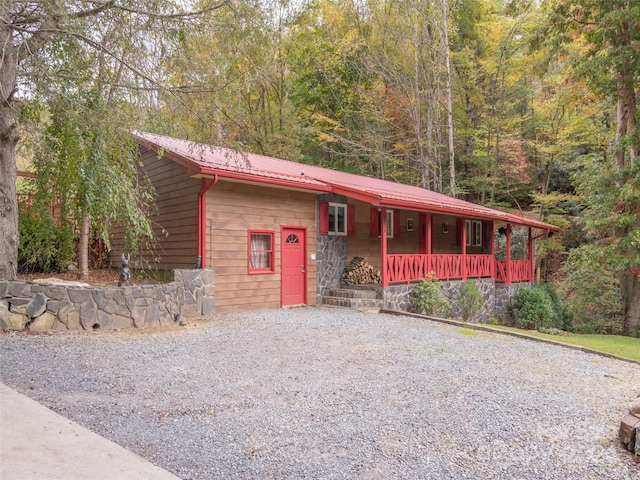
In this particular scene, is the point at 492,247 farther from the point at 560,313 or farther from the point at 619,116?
the point at 619,116

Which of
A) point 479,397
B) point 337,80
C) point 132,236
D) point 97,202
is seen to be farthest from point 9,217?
point 337,80

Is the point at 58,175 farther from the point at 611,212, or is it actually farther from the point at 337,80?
the point at 337,80

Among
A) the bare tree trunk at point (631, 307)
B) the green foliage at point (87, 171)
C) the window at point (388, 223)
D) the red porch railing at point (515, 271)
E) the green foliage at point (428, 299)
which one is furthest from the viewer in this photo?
the red porch railing at point (515, 271)

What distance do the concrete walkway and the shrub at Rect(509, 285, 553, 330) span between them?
1424cm

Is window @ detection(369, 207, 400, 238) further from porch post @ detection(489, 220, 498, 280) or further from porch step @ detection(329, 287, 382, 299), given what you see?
porch post @ detection(489, 220, 498, 280)

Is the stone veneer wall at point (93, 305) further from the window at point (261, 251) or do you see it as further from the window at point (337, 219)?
the window at point (337, 219)

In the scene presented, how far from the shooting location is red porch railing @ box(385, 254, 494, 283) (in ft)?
38.2

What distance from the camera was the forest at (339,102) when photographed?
631 centimetres

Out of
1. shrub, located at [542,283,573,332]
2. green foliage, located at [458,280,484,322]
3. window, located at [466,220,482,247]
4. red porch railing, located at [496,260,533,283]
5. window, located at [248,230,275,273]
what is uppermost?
window, located at [466,220,482,247]

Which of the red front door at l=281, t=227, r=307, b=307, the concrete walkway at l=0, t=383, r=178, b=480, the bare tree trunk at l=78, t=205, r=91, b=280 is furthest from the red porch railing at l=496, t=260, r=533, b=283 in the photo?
the concrete walkway at l=0, t=383, r=178, b=480

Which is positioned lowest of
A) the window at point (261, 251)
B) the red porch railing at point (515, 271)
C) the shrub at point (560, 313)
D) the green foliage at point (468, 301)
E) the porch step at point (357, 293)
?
the shrub at point (560, 313)

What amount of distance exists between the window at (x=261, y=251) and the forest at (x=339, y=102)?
235cm

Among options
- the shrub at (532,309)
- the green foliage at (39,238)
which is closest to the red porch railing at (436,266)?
the shrub at (532,309)

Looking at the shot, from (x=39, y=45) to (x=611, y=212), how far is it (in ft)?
46.0
